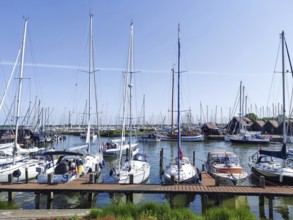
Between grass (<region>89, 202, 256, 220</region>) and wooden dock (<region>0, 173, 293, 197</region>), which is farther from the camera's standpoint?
wooden dock (<region>0, 173, 293, 197</region>)

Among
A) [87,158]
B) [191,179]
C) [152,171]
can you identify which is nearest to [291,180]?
[191,179]

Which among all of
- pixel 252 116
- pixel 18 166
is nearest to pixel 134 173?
pixel 18 166

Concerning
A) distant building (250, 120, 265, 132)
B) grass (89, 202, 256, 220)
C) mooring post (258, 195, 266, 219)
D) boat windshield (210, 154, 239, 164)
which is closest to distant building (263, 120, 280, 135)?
distant building (250, 120, 265, 132)

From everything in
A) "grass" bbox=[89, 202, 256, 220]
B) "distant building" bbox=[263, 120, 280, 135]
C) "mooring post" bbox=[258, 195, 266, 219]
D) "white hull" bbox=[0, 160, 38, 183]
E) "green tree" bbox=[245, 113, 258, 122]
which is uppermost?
"green tree" bbox=[245, 113, 258, 122]

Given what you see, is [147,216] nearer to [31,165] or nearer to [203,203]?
[203,203]

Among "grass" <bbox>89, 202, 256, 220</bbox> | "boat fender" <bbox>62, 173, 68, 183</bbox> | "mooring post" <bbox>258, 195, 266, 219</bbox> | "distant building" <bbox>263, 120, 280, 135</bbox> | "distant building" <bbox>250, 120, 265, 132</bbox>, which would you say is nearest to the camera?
"grass" <bbox>89, 202, 256, 220</bbox>

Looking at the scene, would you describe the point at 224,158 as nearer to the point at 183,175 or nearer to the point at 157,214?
the point at 183,175

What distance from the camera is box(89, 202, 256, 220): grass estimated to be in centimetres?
1246

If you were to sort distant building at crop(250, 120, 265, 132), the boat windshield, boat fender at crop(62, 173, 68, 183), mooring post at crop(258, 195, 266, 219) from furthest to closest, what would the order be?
distant building at crop(250, 120, 265, 132) → the boat windshield → boat fender at crop(62, 173, 68, 183) → mooring post at crop(258, 195, 266, 219)

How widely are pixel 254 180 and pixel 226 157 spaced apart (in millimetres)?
5026

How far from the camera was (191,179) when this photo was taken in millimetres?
23609

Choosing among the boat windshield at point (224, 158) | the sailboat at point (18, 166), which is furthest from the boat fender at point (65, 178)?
the boat windshield at point (224, 158)

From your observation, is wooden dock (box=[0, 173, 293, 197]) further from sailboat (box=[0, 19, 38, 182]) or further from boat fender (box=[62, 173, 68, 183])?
sailboat (box=[0, 19, 38, 182])

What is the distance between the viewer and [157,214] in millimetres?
13195
